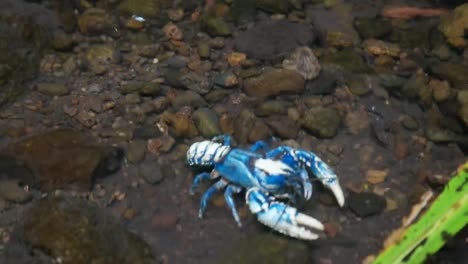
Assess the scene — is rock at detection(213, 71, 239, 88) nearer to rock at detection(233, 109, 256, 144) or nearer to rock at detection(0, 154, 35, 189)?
rock at detection(233, 109, 256, 144)

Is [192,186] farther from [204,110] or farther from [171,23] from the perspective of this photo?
[171,23]

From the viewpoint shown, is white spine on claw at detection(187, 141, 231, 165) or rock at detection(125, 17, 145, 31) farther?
rock at detection(125, 17, 145, 31)

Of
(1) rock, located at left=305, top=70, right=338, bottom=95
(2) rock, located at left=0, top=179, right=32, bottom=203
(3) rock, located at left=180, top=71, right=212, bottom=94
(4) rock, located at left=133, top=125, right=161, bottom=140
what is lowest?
(2) rock, located at left=0, top=179, right=32, bottom=203

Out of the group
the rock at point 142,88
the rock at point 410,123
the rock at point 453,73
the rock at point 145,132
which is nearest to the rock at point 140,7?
the rock at point 142,88

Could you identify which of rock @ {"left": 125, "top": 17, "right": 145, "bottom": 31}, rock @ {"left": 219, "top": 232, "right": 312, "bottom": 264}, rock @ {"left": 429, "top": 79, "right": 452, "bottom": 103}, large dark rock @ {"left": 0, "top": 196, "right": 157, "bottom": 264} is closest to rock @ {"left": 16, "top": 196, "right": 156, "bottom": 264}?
large dark rock @ {"left": 0, "top": 196, "right": 157, "bottom": 264}

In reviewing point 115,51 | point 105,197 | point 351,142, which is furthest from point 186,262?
point 115,51

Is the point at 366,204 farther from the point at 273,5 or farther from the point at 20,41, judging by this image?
the point at 20,41
